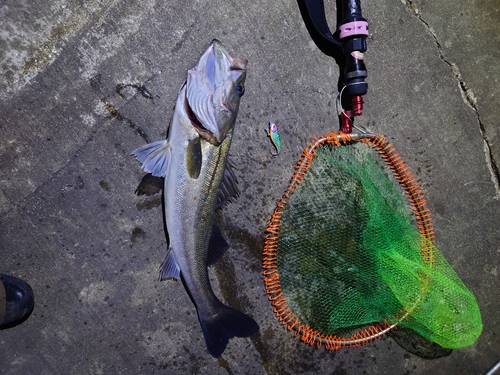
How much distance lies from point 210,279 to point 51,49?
7.24 feet

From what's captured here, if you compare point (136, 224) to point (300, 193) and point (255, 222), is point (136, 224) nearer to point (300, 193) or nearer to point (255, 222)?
point (255, 222)

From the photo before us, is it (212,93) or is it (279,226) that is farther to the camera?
(279,226)

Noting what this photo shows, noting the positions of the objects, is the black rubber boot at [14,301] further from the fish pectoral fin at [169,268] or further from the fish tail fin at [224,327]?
the fish tail fin at [224,327]

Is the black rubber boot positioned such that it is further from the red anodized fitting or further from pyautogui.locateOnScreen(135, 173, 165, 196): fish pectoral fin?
the red anodized fitting

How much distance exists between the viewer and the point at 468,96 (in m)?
3.55

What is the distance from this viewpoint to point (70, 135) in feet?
9.39

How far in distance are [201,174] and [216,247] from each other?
2.09ft

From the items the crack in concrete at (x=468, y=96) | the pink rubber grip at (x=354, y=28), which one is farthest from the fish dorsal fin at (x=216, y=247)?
the crack in concrete at (x=468, y=96)

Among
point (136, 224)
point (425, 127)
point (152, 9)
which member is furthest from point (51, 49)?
point (425, 127)

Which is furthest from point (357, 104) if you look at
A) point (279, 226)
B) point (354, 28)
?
point (279, 226)

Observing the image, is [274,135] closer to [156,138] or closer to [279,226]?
[279,226]

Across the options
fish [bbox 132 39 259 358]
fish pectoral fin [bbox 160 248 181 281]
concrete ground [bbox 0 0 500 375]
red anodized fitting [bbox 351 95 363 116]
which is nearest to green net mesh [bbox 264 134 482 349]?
concrete ground [bbox 0 0 500 375]

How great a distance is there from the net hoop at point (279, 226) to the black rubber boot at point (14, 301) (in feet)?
6.11

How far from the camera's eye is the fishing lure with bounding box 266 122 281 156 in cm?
313
